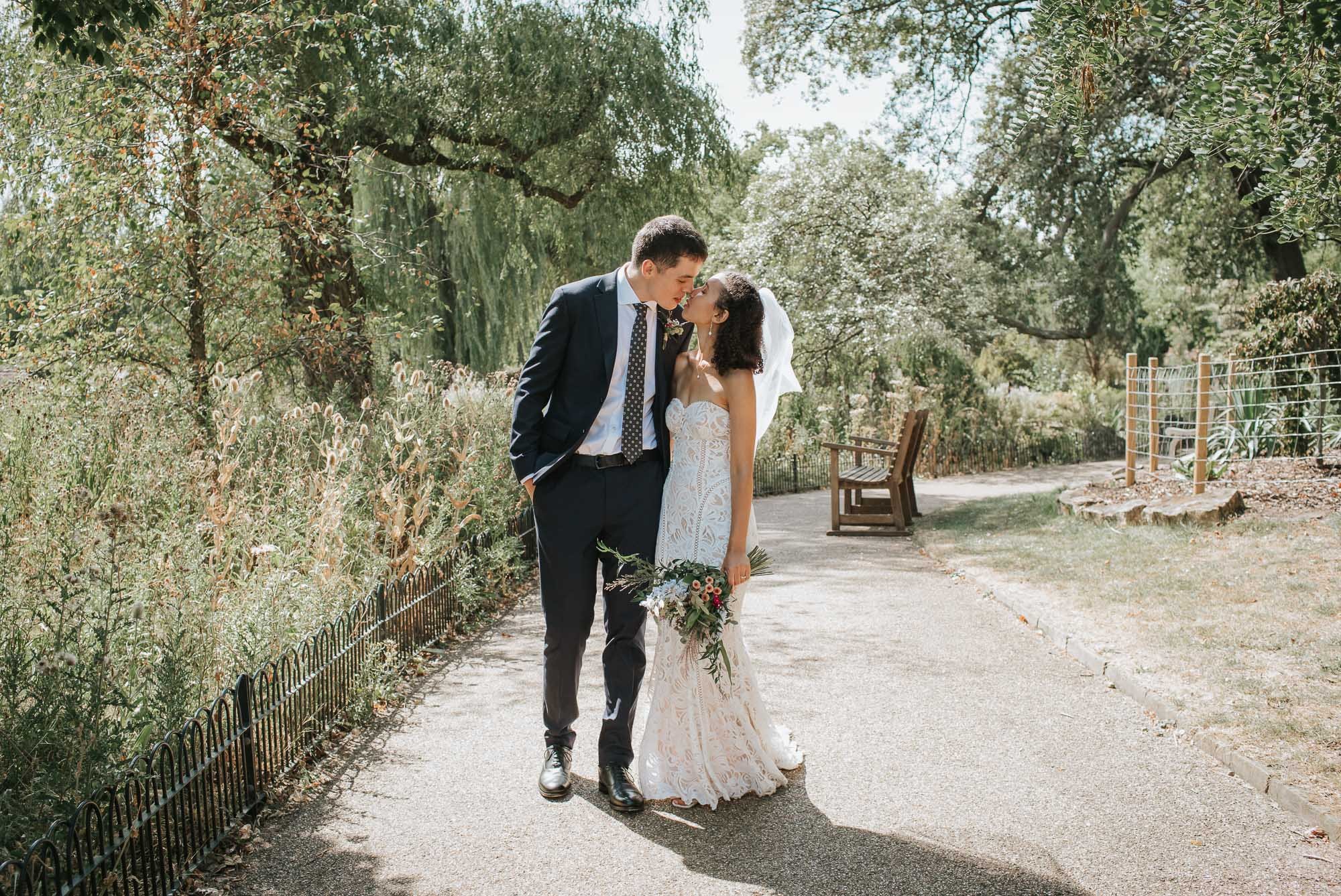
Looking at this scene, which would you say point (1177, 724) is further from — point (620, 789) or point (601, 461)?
point (601, 461)

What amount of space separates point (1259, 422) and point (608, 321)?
11783 millimetres

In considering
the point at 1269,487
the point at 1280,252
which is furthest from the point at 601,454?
the point at 1280,252

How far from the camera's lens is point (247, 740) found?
161 inches

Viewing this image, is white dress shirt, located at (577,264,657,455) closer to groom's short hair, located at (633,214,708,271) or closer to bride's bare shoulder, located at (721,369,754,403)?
groom's short hair, located at (633,214,708,271)

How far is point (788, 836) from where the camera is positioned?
391cm

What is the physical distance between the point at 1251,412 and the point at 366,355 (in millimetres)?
10980

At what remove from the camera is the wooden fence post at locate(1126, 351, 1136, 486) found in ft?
42.0

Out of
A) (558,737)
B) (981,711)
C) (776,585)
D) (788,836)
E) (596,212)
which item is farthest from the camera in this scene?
(596,212)

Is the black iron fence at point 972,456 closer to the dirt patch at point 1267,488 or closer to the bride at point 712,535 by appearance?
the dirt patch at point 1267,488

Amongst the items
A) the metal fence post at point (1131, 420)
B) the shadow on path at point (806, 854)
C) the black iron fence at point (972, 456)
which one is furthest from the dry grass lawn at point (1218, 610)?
the black iron fence at point (972, 456)

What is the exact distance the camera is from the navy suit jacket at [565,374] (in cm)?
421

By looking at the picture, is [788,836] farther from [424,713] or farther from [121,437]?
[121,437]

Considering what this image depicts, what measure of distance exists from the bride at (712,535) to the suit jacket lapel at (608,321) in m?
0.29

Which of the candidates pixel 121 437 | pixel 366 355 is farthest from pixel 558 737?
pixel 366 355
